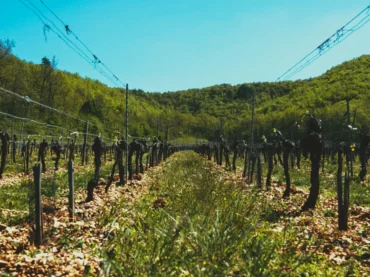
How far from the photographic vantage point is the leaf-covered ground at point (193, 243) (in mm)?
5363

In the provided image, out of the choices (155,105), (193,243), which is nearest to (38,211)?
(193,243)

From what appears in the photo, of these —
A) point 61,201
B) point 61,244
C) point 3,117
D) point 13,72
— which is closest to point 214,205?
point 61,244

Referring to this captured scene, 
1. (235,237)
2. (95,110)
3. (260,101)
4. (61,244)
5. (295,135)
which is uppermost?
(260,101)

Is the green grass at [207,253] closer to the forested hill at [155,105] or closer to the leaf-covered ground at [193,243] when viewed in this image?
the leaf-covered ground at [193,243]

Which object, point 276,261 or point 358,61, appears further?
point 358,61

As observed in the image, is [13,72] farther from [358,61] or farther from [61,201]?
[358,61]

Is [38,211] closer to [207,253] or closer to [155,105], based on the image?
[207,253]

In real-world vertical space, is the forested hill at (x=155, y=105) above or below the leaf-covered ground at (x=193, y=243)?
above

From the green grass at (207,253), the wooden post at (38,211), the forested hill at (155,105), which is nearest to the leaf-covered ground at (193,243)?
the green grass at (207,253)

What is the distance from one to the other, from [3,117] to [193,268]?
53.5 m

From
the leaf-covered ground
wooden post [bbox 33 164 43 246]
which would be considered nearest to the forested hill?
the leaf-covered ground

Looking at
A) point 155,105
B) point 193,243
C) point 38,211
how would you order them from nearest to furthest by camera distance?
point 193,243 < point 38,211 < point 155,105

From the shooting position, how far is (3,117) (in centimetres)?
5047

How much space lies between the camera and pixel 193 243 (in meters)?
6.23
